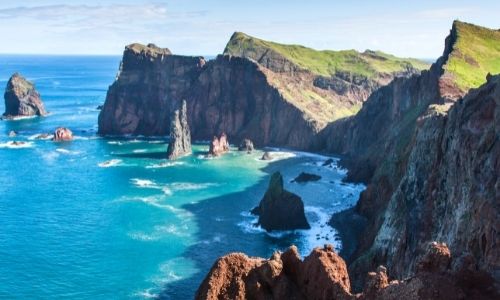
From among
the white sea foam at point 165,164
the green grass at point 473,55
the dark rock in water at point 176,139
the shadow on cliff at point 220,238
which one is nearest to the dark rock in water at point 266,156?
the white sea foam at point 165,164

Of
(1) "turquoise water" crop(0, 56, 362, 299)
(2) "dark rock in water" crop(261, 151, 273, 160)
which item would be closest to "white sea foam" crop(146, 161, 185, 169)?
(1) "turquoise water" crop(0, 56, 362, 299)

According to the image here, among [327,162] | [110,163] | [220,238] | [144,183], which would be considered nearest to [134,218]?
[220,238]

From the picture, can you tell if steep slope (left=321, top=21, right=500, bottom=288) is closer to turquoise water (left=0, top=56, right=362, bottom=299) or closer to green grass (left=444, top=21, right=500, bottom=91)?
green grass (left=444, top=21, right=500, bottom=91)

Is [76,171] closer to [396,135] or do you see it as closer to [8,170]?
[8,170]

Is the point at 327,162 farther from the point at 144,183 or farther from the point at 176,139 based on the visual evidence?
the point at 144,183

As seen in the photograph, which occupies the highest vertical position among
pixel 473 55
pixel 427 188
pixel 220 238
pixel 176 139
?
pixel 473 55

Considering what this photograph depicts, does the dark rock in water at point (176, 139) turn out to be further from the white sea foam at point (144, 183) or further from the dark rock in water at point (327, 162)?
the dark rock in water at point (327, 162)
